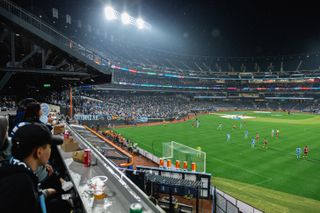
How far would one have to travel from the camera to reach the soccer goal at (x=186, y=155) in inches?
585

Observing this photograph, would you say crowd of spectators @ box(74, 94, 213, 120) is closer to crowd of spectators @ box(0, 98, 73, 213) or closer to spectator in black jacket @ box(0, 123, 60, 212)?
crowd of spectators @ box(0, 98, 73, 213)

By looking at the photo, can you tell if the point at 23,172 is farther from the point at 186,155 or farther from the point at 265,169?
the point at 265,169

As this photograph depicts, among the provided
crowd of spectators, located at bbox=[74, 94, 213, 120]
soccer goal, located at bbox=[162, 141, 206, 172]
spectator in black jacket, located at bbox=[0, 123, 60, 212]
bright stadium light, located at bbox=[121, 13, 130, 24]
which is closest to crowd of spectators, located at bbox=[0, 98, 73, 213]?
spectator in black jacket, located at bbox=[0, 123, 60, 212]

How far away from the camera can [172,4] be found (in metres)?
41.2

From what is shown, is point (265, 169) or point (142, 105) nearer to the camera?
point (265, 169)

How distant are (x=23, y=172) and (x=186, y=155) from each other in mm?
15345

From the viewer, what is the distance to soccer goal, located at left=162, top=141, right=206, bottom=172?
585 inches

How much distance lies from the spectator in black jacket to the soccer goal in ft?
42.6

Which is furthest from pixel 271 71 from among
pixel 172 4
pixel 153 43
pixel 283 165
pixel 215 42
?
pixel 283 165

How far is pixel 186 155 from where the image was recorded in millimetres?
16375

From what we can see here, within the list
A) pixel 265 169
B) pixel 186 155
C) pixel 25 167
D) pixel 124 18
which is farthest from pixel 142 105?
pixel 25 167

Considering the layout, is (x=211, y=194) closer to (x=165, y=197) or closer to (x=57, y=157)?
(x=165, y=197)

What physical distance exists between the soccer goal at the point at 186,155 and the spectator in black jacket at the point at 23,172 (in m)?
13.0

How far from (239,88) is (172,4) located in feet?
215
